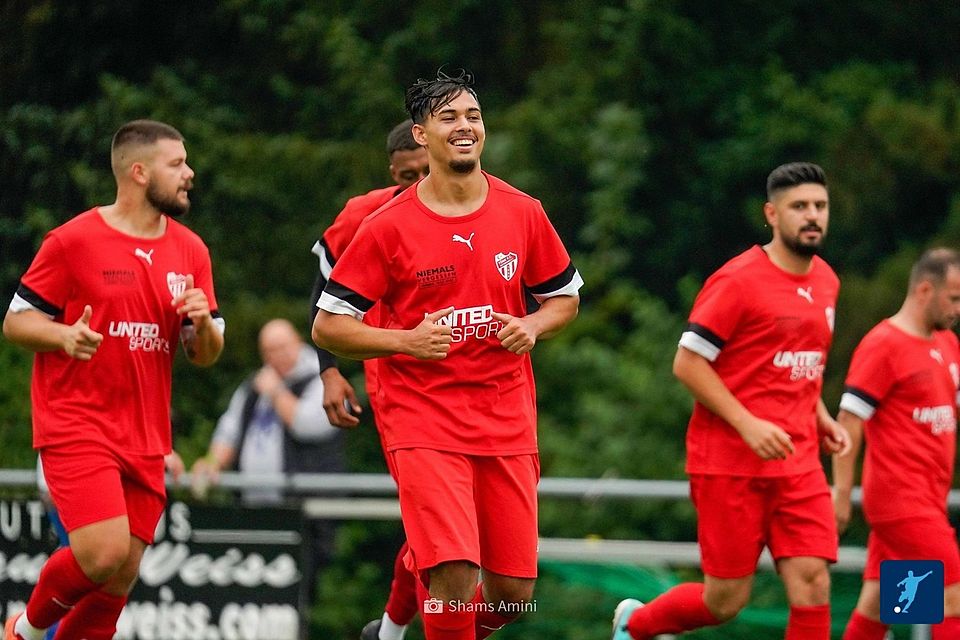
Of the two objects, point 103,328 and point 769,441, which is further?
point 103,328

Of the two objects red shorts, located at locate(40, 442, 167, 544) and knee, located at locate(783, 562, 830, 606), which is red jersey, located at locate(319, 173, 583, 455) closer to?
red shorts, located at locate(40, 442, 167, 544)

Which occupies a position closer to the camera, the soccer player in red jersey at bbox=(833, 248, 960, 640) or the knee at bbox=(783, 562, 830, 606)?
the knee at bbox=(783, 562, 830, 606)

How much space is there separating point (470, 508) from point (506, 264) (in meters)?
0.94

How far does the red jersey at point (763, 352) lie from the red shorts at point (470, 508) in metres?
1.25

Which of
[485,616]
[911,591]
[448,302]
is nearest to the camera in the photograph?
[448,302]

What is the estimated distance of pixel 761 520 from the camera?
762 centimetres

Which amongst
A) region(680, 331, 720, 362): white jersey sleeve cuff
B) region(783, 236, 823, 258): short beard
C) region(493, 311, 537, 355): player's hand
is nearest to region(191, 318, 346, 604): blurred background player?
region(680, 331, 720, 362): white jersey sleeve cuff

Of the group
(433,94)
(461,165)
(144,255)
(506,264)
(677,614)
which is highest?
(433,94)

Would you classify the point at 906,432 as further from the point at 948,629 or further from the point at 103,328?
the point at 103,328

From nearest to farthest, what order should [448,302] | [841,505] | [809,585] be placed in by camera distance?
[448,302] → [809,585] → [841,505]

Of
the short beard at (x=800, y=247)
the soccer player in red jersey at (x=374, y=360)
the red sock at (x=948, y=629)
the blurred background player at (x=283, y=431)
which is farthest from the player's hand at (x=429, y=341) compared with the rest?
the blurred background player at (x=283, y=431)

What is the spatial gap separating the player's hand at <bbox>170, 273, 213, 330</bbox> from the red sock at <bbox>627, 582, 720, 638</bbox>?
2461mm

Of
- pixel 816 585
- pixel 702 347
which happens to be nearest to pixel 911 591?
pixel 816 585

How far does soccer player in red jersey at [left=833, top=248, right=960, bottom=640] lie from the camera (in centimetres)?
831
